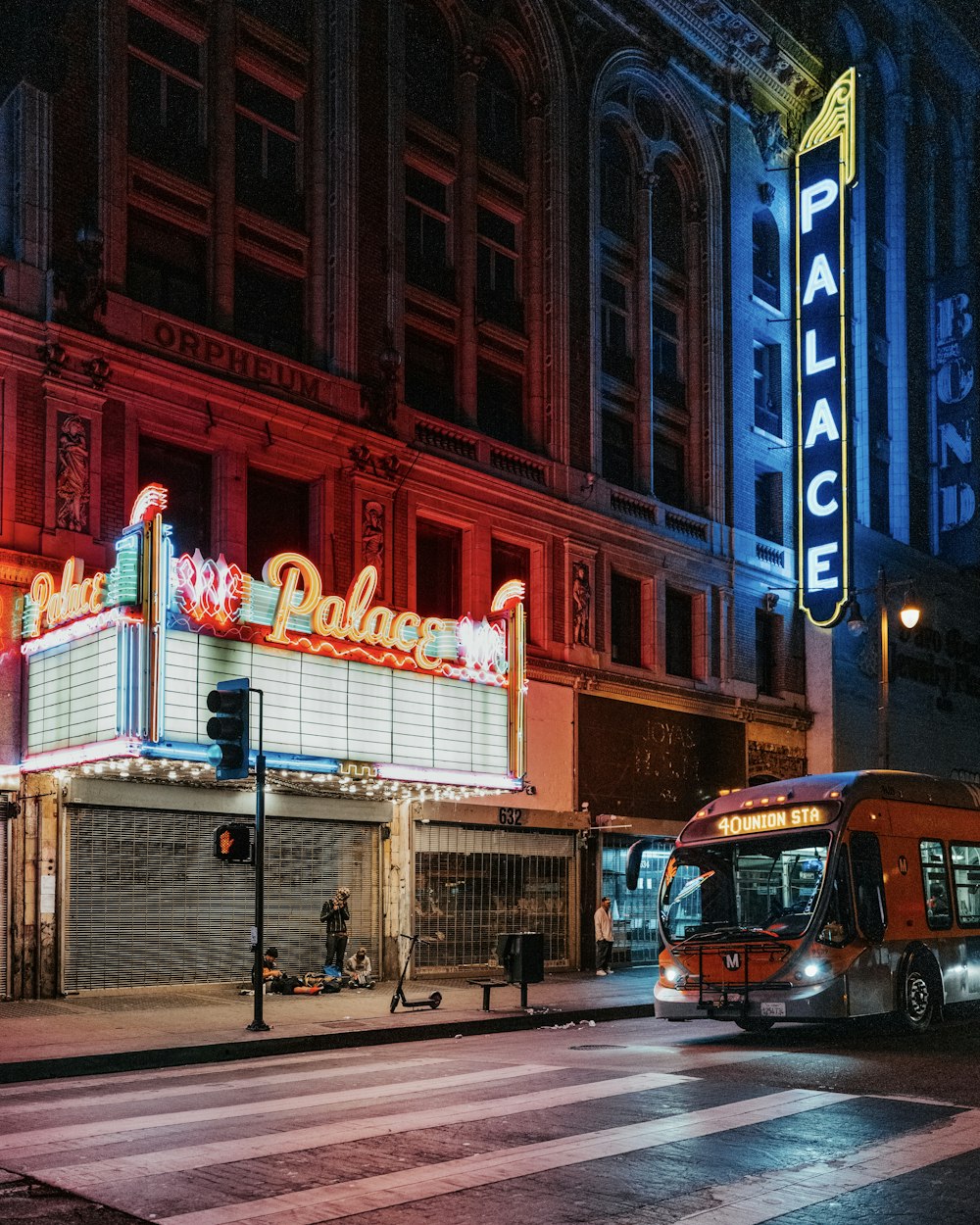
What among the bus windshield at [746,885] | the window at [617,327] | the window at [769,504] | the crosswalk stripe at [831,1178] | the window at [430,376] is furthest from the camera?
the window at [769,504]

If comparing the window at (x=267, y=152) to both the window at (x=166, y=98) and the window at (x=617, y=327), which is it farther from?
the window at (x=617, y=327)

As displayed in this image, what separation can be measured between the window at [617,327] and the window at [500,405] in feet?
10.4

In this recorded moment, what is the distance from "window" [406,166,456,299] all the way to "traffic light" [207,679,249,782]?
1391 centimetres

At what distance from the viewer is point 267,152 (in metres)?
26.3

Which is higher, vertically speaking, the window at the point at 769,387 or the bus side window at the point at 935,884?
the window at the point at 769,387

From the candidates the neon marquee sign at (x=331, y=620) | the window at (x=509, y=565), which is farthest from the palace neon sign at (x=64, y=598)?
the window at (x=509, y=565)

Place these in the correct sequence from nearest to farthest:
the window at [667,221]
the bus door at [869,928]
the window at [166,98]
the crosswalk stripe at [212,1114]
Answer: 1. the crosswalk stripe at [212,1114]
2. the bus door at [869,928]
3. the window at [166,98]
4. the window at [667,221]

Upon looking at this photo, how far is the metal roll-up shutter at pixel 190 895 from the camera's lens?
21609mm

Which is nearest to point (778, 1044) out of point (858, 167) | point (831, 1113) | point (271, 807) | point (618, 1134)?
point (831, 1113)

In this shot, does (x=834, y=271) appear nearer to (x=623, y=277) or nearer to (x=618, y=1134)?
(x=623, y=277)

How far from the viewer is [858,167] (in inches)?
1492

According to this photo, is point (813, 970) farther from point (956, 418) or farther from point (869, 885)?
point (956, 418)

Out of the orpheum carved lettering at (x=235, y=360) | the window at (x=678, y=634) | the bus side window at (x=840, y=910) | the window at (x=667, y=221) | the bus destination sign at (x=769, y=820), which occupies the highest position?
the window at (x=667, y=221)

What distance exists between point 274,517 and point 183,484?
2016 millimetres
